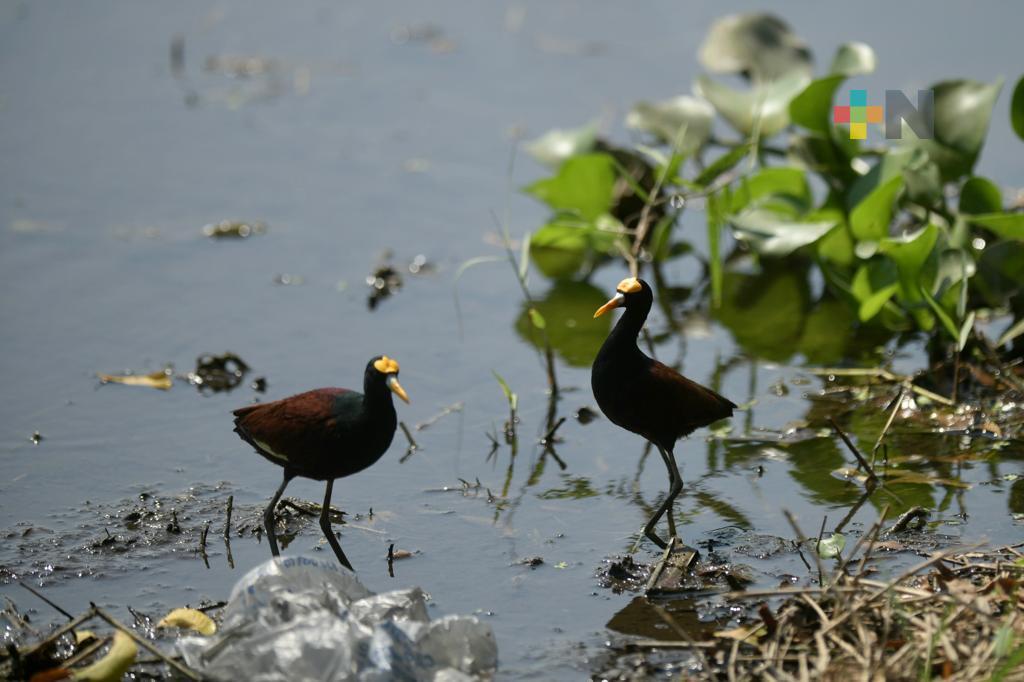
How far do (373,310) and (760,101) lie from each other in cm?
242

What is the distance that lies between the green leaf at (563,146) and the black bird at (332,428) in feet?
11.8

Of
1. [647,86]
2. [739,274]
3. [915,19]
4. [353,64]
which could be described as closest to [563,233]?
[739,274]

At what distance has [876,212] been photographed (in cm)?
712

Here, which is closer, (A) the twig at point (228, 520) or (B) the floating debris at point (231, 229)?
(A) the twig at point (228, 520)

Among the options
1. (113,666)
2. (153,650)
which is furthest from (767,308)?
(113,666)

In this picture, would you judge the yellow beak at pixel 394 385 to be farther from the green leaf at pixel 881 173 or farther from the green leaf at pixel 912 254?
the green leaf at pixel 881 173

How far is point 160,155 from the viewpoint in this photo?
9.66 metres

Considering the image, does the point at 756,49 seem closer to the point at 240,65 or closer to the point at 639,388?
the point at 639,388

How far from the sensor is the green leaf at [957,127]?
7.32m

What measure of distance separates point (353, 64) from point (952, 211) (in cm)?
539

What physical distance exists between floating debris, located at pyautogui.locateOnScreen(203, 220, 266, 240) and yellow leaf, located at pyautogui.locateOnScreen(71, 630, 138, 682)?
4.79 m

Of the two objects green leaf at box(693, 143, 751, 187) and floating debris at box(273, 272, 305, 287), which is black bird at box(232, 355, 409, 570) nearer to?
green leaf at box(693, 143, 751, 187)

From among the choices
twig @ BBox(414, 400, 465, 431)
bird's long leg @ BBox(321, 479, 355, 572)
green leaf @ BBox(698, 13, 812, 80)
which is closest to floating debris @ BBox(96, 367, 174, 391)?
twig @ BBox(414, 400, 465, 431)

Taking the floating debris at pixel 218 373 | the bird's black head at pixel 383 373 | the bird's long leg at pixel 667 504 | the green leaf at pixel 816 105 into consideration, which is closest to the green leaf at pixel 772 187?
the green leaf at pixel 816 105
